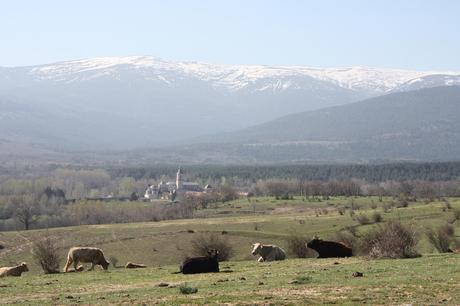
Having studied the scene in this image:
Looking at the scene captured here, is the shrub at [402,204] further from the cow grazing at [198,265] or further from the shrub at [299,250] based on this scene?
the cow grazing at [198,265]

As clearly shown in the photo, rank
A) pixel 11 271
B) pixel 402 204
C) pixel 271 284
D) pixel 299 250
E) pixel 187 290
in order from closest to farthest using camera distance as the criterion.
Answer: pixel 187 290 < pixel 271 284 < pixel 11 271 < pixel 299 250 < pixel 402 204

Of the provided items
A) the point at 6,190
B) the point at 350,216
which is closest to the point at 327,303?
the point at 350,216

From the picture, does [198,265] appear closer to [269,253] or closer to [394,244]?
[394,244]

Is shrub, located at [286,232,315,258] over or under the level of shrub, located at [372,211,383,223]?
over

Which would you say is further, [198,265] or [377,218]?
[377,218]

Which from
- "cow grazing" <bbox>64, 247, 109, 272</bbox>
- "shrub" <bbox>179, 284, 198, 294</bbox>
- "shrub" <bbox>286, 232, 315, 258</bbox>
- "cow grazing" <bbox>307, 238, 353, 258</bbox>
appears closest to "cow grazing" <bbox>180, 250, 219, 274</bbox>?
"cow grazing" <bbox>64, 247, 109, 272</bbox>

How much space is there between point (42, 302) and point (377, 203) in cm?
9408

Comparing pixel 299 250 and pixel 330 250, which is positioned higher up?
pixel 330 250

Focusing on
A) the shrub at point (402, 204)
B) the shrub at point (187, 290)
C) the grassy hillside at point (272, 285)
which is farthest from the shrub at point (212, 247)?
the shrub at point (402, 204)

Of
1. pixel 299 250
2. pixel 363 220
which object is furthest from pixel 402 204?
pixel 299 250

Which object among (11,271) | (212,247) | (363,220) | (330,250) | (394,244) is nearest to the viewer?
(394,244)

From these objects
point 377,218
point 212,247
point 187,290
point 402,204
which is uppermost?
point 187,290

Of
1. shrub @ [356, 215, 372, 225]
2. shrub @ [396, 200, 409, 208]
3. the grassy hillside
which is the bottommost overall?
shrub @ [356, 215, 372, 225]

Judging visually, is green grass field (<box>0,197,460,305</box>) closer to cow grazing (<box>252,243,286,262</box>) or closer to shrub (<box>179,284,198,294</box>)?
shrub (<box>179,284,198,294</box>)
